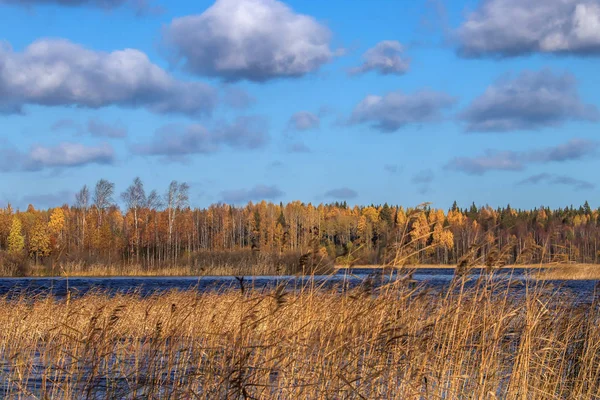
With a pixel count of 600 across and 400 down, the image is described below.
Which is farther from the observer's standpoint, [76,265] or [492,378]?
[76,265]

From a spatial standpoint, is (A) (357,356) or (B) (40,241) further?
(B) (40,241)

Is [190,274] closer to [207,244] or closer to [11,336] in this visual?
[11,336]

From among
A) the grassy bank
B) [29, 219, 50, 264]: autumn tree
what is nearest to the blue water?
the grassy bank

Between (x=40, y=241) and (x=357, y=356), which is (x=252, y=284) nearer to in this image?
(x=357, y=356)

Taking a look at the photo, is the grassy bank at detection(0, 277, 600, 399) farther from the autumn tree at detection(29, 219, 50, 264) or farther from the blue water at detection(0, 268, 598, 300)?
the autumn tree at detection(29, 219, 50, 264)

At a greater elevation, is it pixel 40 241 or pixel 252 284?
pixel 40 241

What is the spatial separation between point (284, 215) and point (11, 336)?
12034 centimetres

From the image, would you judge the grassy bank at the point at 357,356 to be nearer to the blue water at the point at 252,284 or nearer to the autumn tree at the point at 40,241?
the blue water at the point at 252,284

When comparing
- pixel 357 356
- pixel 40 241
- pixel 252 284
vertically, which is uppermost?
pixel 40 241

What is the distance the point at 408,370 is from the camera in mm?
6762

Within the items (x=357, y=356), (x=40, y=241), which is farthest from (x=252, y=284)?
(x=40, y=241)

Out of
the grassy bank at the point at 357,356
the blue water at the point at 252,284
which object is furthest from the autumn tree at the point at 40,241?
the grassy bank at the point at 357,356

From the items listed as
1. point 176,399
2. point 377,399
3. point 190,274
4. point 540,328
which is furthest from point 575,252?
point 190,274

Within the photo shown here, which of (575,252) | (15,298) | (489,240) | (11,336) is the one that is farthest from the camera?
(15,298)
